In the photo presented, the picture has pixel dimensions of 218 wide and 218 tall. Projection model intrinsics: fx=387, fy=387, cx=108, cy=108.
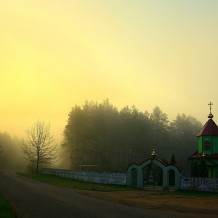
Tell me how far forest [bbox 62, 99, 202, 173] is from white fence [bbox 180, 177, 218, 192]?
3571 cm

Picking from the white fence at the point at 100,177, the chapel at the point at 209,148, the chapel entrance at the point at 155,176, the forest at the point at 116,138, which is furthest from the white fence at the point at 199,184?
the forest at the point at 116,138

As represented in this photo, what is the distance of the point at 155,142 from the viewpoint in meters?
90.4

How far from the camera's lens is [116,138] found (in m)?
84.1

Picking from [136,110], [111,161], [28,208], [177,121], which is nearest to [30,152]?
[111,161]

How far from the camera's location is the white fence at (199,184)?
36.8 meters

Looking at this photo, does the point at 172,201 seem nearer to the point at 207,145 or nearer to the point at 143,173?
the point at 143,173

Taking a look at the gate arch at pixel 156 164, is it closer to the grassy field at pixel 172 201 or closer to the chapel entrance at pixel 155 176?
the grassy field at pixel 172 201

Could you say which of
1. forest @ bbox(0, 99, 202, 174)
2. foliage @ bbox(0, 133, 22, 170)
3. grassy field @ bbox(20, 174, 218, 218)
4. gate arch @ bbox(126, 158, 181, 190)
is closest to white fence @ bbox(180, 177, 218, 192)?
gate arch @ bbox(126, 158, 181, 190)

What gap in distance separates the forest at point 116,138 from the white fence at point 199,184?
35.7 meters

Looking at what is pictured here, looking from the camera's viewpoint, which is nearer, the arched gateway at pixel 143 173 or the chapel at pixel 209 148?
the arched gateway at pixel 143 173

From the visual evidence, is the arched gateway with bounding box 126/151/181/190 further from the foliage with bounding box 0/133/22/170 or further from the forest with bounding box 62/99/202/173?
the foliage with bounding box 0/133/22/170

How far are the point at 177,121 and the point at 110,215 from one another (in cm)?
9079

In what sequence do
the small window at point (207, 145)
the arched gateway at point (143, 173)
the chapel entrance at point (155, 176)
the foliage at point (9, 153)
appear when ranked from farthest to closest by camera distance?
1. the foliage at point (9, 153)
2. the small window at point (207, 145)
3. the chapel entrance at point (155, 176)
4. the arched gateway at point (143, 173)

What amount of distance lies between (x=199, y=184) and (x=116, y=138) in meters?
46.9
